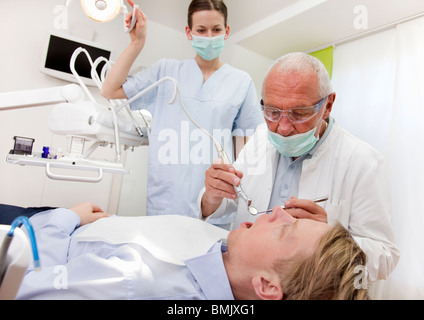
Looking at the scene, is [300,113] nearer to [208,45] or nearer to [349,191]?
[349,191]

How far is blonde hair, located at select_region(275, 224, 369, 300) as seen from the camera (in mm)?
818

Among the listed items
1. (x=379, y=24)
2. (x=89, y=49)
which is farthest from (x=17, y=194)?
(x=379, y=24)

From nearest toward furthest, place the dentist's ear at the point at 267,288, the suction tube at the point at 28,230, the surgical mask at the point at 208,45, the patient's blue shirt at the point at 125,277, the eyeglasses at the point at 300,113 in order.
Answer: the suction tube at the point at 28,230
the patient's blue shirt at the point at 125,277
the dentist's ear at the point at 267,288
the eyeglasses at the point at 300,113
the surgical mask at the point at 208,45

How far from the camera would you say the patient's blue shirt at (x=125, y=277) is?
0.73 metres

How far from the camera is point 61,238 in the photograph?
1.14 m

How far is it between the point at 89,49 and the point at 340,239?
224cm

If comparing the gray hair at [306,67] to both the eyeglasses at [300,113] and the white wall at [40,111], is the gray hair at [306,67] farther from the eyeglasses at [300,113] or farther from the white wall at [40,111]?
the white wall at [40,111]

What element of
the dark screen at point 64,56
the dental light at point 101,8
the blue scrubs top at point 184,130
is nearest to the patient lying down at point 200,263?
the blue scrubs top at point 184,130

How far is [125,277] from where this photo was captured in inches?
30.4

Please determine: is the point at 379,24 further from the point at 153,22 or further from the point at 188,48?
the point at 153,22

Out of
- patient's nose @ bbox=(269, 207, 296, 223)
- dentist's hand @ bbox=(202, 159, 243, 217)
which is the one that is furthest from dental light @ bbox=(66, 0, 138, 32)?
patient's nose @ bbox=(269, 207, 296, 223)

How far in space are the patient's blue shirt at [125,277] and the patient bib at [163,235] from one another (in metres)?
0.03

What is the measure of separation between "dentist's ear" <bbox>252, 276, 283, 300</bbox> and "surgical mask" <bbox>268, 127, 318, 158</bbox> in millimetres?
502

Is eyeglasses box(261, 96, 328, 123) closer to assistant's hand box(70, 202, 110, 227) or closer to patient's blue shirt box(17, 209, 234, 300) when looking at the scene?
patient's blue shirt box(17, 209, 234, 300)
